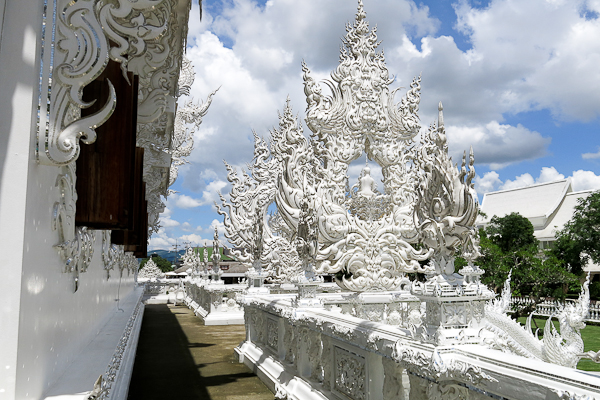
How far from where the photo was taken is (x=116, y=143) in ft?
10.1

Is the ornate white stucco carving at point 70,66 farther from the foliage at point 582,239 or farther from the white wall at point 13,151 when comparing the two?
the foliage at point 582,239

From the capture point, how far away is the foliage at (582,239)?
25414 mm

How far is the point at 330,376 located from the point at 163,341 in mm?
8285

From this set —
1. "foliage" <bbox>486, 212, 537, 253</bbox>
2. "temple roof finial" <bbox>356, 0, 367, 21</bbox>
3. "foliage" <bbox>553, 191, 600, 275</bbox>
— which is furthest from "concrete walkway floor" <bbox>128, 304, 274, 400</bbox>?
"foliage" <bbox>553, 191, 600, 275</bbox>

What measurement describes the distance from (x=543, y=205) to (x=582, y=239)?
11.2 metres

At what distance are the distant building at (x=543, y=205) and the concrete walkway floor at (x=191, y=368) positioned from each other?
24.1m

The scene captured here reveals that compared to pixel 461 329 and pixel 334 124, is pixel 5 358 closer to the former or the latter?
pixel 461 329

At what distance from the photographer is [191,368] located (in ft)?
30.2

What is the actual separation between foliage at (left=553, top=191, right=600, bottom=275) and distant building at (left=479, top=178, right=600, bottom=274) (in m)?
5.38

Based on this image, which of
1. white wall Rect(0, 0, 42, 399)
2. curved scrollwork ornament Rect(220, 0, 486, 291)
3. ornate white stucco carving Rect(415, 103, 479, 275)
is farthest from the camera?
curved scrollwork ornament Rect(220, 0, 486, 291)

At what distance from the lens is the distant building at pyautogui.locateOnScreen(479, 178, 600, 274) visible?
34156 millimetres

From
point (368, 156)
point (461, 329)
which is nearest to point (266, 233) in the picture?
point (368, 156)

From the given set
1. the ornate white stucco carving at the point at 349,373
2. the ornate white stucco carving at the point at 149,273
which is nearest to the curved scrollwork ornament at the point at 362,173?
the ornate white stucco carving at the point at 349,373

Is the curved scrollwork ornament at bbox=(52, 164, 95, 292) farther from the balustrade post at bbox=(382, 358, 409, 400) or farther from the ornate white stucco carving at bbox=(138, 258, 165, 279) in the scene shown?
the ornate white stucco carving at bbox=(138, 258, 165, 279)
